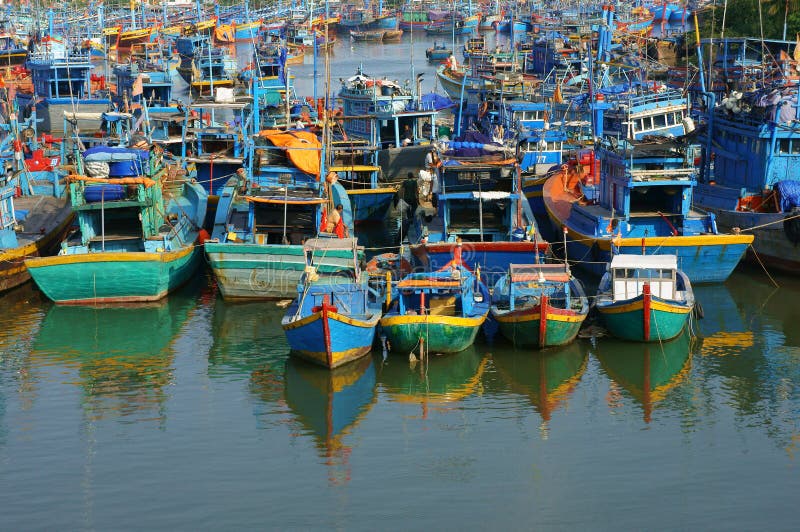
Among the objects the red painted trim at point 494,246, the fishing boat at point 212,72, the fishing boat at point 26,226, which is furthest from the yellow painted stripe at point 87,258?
the fishing boat at point 212,72

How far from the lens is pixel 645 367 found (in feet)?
78.6

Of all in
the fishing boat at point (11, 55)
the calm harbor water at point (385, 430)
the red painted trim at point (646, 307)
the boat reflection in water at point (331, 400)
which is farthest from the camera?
the fishing boat at point (11, 55)

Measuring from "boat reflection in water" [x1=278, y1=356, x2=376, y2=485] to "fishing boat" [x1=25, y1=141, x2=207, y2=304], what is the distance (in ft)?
18.7

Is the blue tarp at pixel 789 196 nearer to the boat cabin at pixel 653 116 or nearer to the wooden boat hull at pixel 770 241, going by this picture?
the wooden boat hull at pixel 770 241

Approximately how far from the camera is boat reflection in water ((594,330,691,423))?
74.9 ft

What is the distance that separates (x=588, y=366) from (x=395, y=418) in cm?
491

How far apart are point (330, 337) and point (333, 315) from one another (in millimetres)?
580

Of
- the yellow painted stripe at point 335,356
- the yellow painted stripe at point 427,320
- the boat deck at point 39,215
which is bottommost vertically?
the yellow painted stripe at point 335,356

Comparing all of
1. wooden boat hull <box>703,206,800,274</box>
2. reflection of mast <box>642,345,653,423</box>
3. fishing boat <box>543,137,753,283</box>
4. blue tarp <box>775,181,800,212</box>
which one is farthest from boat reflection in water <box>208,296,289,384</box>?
blue tarp <box>775,181,800,212</box>

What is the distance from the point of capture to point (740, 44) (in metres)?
41.5

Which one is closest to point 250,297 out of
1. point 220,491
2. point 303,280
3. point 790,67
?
point 303,280

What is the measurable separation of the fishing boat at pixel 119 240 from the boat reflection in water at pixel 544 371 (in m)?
9.32

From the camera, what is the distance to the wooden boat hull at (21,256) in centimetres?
2883

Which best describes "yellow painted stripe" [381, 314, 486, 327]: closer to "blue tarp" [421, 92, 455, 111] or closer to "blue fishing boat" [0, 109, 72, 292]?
"blue fishing boat" [0, 109, 72, 292]
